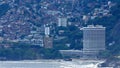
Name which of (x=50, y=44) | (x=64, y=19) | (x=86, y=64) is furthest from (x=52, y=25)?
(x=86, y=64)

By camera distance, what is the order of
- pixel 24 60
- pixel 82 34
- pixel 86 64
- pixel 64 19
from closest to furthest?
pixel 86 64 → pixel 24 60 → pixel 82 34 → pixel 64 19

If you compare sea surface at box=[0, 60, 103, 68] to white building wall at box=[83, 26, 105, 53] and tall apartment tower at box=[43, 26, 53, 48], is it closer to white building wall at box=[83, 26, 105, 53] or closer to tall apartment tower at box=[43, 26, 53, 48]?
white building wall at box=[83, 26, 105, 53]

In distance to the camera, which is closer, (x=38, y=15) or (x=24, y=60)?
(x=24, y=60)

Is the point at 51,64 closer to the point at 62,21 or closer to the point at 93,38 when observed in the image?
the point at 93,38

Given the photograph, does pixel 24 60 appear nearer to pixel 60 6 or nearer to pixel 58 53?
pixel 58 53

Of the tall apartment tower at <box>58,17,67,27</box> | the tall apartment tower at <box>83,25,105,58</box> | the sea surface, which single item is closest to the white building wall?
the tall apartment tower at <box>83,25,105,58</box>

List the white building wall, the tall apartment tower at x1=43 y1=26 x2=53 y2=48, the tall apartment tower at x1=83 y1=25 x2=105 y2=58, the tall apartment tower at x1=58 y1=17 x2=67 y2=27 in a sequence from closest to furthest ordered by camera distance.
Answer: the tall apartment tower at x1=83 y1=25 x2=105 y2=58 → the white building wall → the tall apartment tower at x1=43 y1=26 x2=53 y2=48 → the tall apartment tower at x1=58 y1=17 x2=67 y2=27
